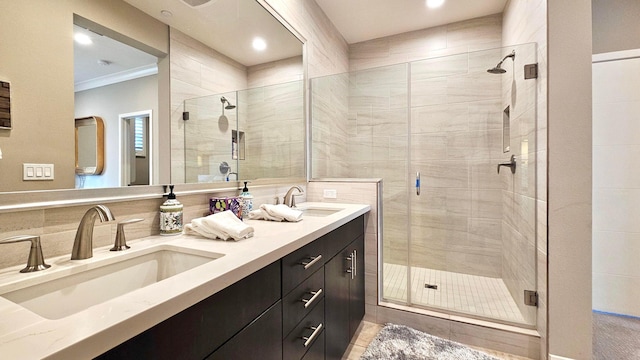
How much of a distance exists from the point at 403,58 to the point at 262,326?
3135 mm

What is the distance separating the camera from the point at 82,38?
896 mm

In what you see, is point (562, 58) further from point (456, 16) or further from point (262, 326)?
point (262, 326)

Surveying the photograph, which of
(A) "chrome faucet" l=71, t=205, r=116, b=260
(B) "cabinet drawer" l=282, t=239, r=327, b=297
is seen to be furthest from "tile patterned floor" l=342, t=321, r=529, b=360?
(A) "chrome faucet" l=71, t=205, r=116, b=260

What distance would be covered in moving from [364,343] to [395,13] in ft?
9.38

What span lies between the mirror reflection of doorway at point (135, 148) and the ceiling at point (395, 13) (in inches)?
83.8

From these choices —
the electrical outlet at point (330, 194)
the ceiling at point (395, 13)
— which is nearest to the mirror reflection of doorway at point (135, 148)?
the electrical outlet at point (330, 194)

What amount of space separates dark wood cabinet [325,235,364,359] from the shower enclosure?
342 millimetres

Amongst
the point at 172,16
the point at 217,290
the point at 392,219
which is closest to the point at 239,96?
the point at 172,16

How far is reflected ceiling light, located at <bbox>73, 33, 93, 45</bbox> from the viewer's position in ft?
2.89

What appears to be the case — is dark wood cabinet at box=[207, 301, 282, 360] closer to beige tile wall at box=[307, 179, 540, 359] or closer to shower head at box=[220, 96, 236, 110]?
shower head at box=[220, 96, 236, 110]

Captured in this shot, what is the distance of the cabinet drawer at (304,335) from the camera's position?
1009 mm

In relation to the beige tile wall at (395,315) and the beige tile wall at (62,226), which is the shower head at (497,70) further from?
the beige tile wall at (62,226)

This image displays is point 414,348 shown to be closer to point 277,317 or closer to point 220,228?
point 277,317

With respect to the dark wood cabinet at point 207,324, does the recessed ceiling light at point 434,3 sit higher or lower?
higher
